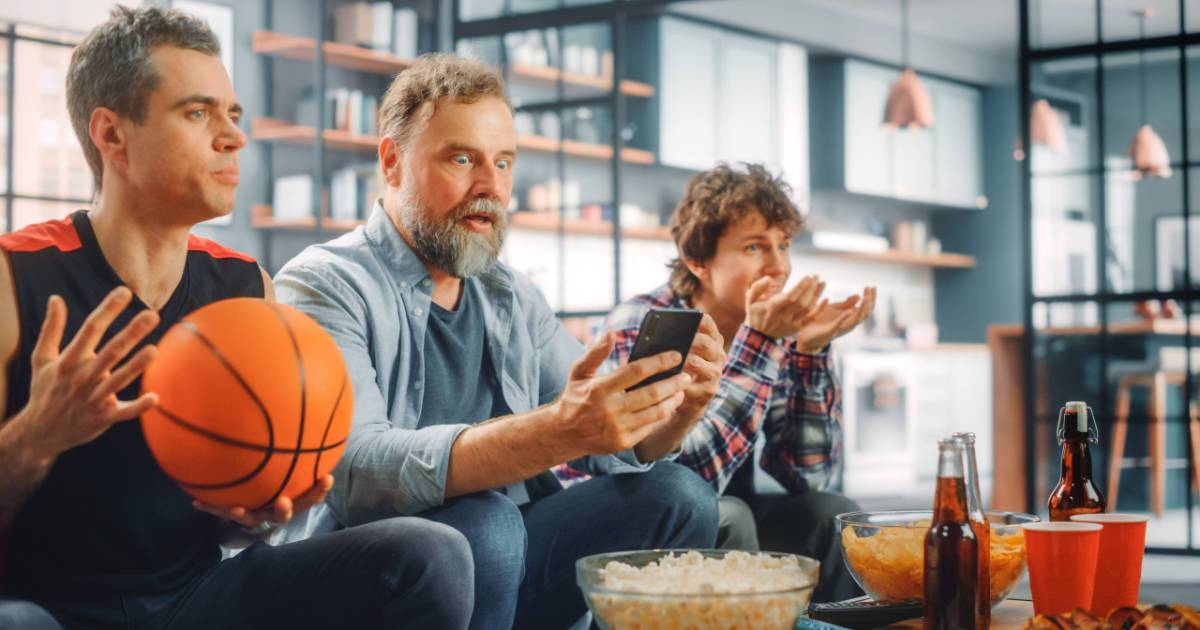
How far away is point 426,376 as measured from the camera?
6.43 feet

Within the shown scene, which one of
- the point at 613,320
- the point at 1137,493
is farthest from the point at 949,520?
the point at 1137,493

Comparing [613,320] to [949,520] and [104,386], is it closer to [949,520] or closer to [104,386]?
[949,520]

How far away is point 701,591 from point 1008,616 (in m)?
0.54

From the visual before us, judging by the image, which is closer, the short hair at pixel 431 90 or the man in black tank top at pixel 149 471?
the man in black tank top at pixel 149 471

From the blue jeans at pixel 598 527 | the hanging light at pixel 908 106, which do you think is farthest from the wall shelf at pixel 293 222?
the blue jeans at pixel 598 527

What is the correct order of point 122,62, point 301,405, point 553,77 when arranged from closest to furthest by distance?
point 301,405 → point 122,62 → point 553,77

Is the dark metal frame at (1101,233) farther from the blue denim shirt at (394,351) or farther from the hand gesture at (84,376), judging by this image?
the hand gesture at (84,376)

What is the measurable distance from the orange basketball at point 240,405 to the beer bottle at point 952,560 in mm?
697

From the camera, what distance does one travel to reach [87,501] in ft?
4.79

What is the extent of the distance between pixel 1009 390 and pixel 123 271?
458 centimetres

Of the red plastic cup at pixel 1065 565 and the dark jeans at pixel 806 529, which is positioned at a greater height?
the red plastic cup at pixel 1065 565

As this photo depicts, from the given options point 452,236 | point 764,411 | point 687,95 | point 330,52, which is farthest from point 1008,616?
point 687,95

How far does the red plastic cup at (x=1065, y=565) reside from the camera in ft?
4.63

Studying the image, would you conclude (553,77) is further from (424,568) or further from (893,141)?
(893,141)
